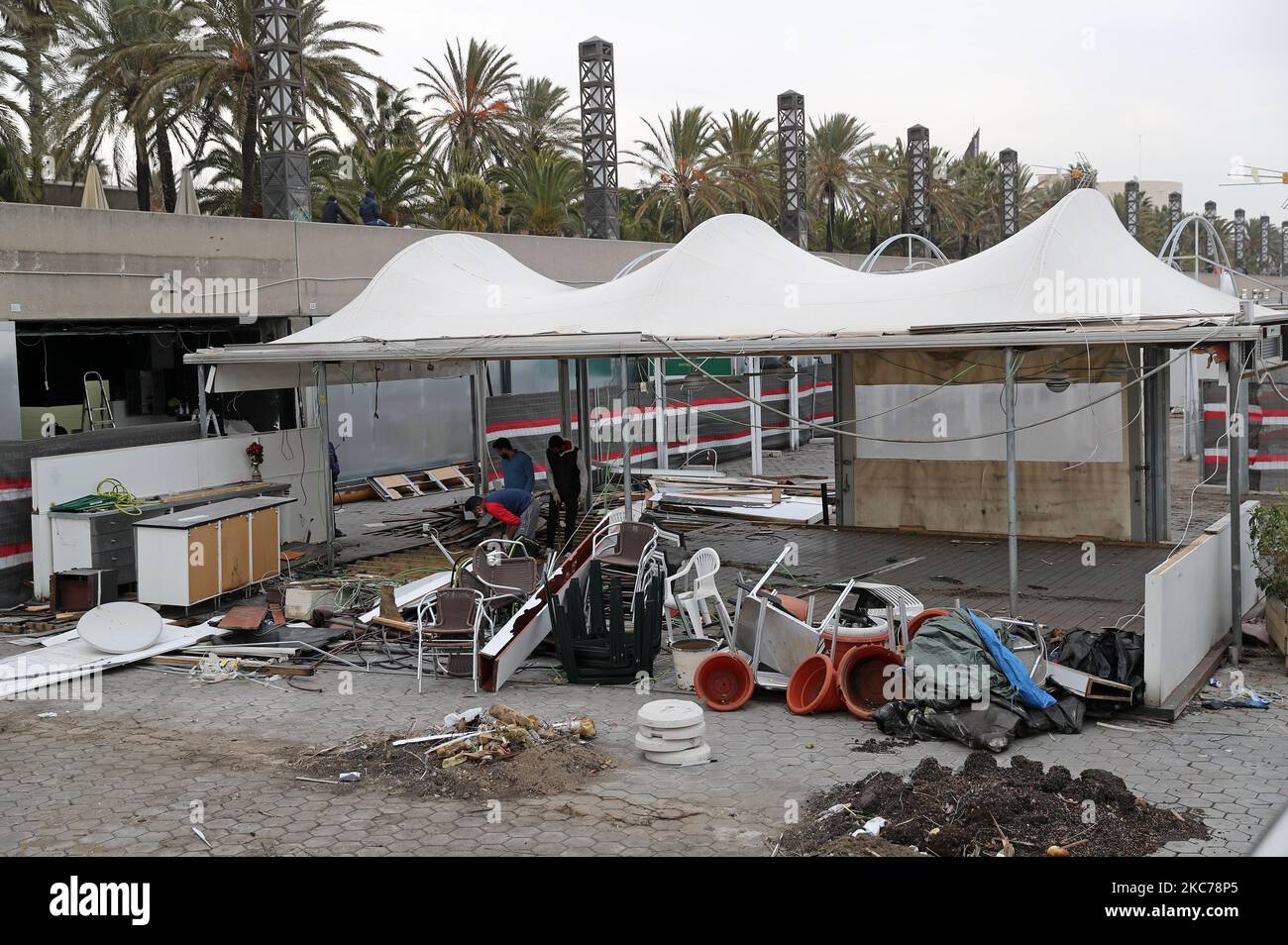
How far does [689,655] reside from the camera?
35.5ft

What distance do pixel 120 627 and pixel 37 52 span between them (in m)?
24.5

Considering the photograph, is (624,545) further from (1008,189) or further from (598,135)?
(1008,189)

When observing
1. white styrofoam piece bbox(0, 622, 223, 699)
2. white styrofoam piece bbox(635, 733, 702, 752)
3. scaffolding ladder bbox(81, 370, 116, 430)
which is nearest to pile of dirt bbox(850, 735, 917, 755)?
white styrofoam piece bbox(635, 733, 702, 752)

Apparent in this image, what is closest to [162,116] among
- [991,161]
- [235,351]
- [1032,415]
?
[235,351]

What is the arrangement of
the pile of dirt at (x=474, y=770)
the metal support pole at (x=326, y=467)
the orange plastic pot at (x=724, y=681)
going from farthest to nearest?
the metal support pole at (x=326, y=467)
the orange plastic pot at (x=724, y=681)
the pile of dirt at (x=474, y=770)

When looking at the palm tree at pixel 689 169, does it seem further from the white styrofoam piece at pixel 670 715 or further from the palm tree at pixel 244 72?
the white styrofoam piece at pixel 670 715

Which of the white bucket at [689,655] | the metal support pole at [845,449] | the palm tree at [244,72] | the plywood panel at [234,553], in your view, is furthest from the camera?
the palm tree at [244,72]

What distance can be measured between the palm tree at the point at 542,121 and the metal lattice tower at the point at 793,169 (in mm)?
9456

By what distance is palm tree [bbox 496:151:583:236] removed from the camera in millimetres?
37938

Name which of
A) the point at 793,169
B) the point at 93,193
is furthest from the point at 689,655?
the point at 793,169

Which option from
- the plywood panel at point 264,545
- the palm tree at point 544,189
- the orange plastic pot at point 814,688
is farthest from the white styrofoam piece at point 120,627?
the palm tree at point 544,189

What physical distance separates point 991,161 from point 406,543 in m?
52.9

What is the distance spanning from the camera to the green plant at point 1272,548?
1126 centimetres

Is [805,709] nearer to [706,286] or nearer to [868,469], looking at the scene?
[706,286]
